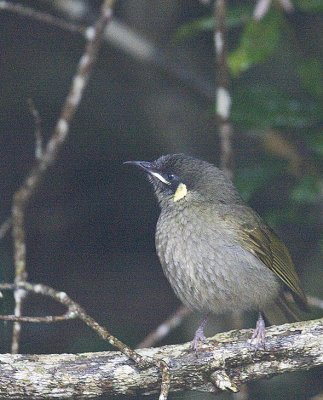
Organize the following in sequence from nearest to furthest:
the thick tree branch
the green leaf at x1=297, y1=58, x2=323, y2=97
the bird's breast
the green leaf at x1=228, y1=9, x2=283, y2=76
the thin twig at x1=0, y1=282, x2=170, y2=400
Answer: the thin twig at x1=0, y1=282, x2=170, y2=400
the thick tree branch
the bird's breast
the green leaf at x1=228, y1=9, x2=283, y2=76
the green leaf at x1=297, y1=58, x2=323, y2=97

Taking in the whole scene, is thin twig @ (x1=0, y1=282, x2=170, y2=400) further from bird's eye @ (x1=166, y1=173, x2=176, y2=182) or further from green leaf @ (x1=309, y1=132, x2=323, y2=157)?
green leaf @ (x1=309, y1=132, x2=323, y2=157)

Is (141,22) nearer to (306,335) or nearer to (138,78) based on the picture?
(138,78)

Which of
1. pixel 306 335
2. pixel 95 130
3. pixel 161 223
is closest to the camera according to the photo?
pixel 306 335

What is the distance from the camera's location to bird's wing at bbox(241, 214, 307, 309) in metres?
5.94

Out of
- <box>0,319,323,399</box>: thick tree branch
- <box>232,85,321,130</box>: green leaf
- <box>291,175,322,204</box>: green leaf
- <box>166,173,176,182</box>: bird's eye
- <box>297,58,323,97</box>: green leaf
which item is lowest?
<box>0,319,323,399</box>: thick tree branch

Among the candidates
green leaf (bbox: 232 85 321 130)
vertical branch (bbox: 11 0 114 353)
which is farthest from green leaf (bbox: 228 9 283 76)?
vertical branch (bbox: 11 0 114 353)

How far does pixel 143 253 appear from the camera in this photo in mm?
8625

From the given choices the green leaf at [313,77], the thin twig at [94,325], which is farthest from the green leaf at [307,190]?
the thin twig at [94,325]

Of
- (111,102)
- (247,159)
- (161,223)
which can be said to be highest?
(111,102)

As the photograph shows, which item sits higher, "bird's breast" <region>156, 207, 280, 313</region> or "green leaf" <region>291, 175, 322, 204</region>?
"green leaf" <region>291, 175, 322, 204</region>

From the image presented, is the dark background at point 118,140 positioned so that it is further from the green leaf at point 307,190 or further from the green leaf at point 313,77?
the green leaf at point 307,190

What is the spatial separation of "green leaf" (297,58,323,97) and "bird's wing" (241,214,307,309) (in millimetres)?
1077

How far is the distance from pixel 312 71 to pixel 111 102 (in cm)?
259

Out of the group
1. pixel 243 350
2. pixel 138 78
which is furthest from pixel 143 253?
pixel 243 350
